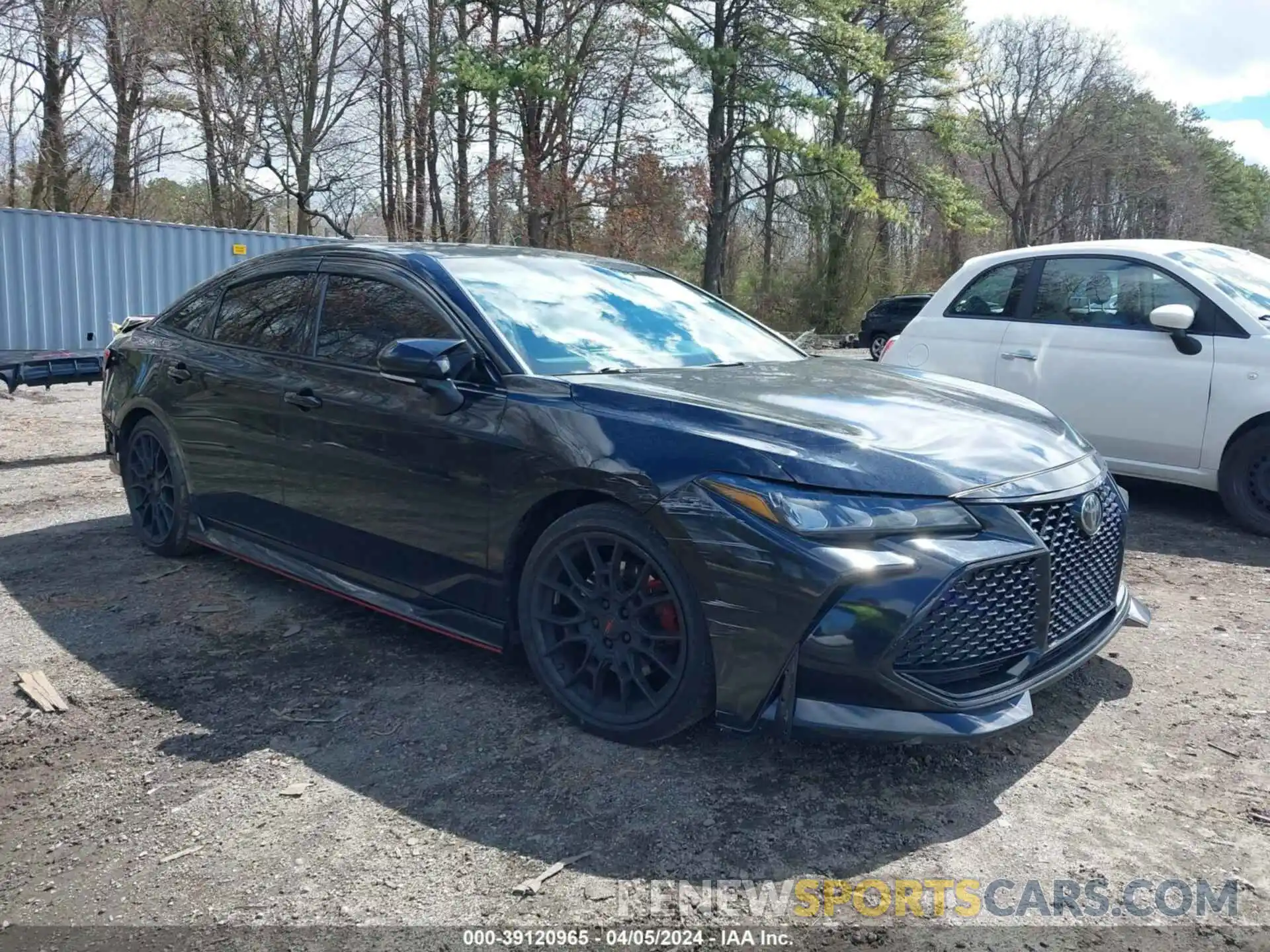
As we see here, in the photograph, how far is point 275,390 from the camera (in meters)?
4.26

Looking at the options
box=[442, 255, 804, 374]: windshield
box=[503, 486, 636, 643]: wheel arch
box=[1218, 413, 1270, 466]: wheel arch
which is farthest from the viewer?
box=[1218, 413, 1270, 466]: wheel arch

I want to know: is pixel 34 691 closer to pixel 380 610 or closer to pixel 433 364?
pixel 380 610

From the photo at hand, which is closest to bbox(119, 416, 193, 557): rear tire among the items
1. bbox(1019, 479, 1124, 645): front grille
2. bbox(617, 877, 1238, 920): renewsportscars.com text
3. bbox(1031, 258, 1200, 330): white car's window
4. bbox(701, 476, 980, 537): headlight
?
bbox(701, 476, 980, 537): headlight

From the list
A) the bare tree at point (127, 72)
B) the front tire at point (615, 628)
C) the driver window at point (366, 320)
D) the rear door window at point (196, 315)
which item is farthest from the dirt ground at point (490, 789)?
the bare tree at point (127, 72)

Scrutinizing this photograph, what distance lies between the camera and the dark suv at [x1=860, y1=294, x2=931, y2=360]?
20438mm

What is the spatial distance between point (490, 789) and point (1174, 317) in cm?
485

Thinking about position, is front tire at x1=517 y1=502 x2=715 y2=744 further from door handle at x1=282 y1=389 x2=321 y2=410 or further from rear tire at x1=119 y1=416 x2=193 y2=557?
rear tire at x1=119 y1=416 x2=193 y2=557

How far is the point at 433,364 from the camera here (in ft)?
11.1

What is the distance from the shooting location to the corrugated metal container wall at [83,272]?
1323cm

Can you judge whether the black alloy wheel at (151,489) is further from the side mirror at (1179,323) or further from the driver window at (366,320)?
the side mirror at (1179,323)

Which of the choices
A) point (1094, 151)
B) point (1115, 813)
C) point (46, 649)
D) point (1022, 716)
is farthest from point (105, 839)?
point (1094, 151)

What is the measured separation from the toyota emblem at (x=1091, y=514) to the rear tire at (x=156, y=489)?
3981 mm

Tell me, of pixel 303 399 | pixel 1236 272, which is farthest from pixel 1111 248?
pixel 303 399

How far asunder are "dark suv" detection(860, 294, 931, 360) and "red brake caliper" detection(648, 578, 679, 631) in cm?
1793
